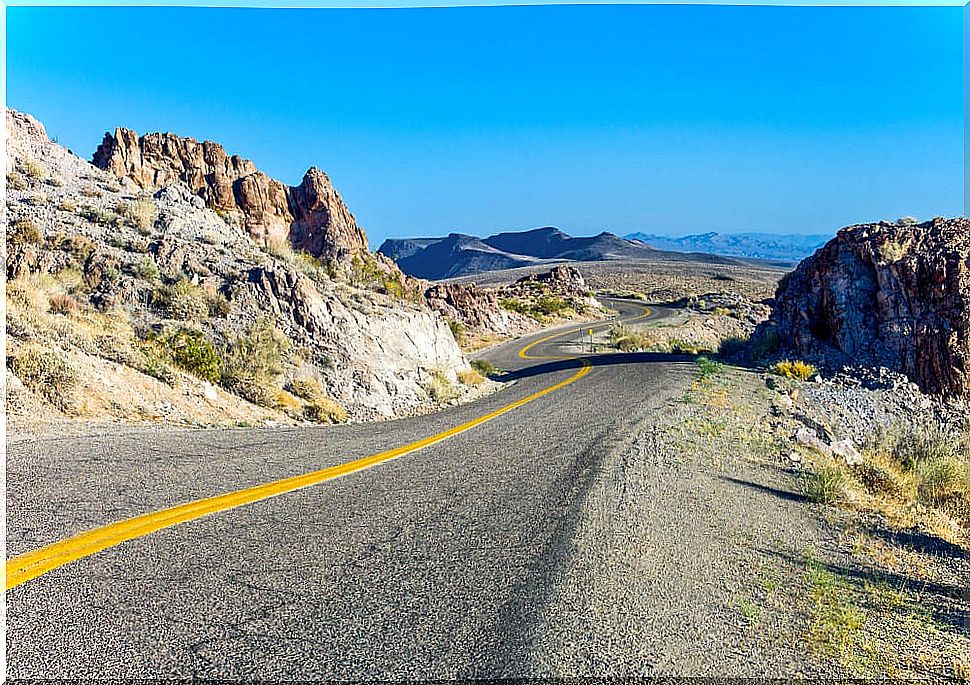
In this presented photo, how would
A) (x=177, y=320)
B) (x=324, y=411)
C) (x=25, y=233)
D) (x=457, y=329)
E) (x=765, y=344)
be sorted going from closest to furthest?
(x=324, y=411), (x=177, y=320), (x=25, y=233), (x=765, y=344), (x=457, y=329)

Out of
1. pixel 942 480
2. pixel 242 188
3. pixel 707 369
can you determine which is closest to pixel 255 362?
pixel 707 369

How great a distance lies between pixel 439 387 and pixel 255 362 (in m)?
4.48

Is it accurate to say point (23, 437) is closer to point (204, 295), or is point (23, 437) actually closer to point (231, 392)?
point (231, 392)

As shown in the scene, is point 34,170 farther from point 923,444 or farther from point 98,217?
point 923,444

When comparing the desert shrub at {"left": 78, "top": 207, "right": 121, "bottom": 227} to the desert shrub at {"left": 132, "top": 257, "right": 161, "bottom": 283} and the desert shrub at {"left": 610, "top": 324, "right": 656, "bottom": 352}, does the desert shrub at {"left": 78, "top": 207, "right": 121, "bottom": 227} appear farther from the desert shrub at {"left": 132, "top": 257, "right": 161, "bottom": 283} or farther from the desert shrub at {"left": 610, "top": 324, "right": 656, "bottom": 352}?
the desert shrub at {"left": 610, "top": 324, "right": 656, "bottom": 352}

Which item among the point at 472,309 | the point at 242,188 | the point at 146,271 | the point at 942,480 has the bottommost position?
the point at 942,480

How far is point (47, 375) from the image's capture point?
301 inches

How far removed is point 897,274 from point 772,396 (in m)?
4.97

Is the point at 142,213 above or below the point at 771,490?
above

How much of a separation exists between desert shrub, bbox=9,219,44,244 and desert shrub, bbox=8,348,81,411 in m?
4.99

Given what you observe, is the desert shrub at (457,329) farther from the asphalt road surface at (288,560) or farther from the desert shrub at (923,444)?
the asphalt road surface at (288,560)

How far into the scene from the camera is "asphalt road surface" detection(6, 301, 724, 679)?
2.65 m

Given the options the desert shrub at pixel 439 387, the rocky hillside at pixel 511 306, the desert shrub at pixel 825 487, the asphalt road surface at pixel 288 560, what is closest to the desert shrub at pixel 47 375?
the asphalt road surface at pixel 288 560

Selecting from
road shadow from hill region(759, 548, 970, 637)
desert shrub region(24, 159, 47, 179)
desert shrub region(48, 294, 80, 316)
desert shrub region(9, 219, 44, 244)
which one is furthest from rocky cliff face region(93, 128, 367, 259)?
road shadow from hill region(759, 548, 970, 637)
